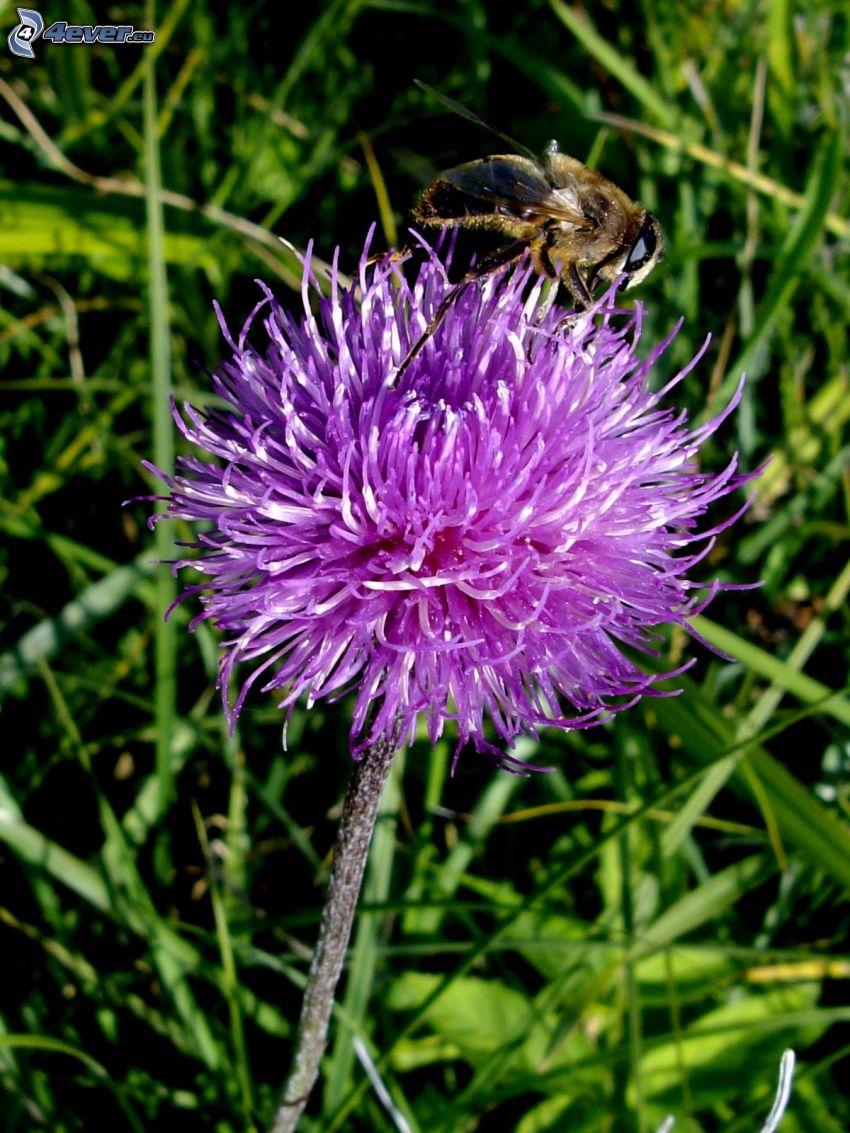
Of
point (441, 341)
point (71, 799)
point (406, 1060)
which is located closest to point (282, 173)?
point (441, 341)

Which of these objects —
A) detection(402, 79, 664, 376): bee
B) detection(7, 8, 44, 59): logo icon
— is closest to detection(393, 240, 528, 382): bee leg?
detection(402, 79, 664, 376): bee

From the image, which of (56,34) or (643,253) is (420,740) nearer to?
(643,253)

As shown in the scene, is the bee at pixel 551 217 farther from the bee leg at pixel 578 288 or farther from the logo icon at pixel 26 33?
the logo icon at pixel 26 33

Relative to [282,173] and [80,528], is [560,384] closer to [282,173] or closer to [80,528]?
[80,528]

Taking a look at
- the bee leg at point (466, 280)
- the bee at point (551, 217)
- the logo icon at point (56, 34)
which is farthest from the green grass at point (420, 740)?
the bee leg at point (466, 280)

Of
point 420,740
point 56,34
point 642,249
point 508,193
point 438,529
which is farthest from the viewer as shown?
point 56,34

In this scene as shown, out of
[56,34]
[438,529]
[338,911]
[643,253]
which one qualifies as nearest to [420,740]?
[338,911]
